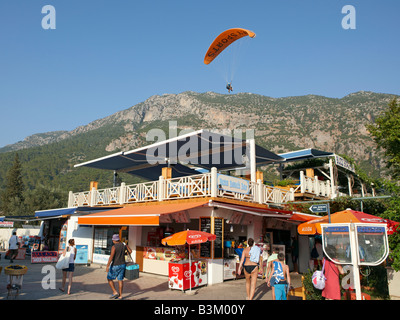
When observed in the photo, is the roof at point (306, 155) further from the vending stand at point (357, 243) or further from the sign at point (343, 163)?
the vending stand at point (357, 243)

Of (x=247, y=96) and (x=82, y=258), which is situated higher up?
(x=247, y=96)

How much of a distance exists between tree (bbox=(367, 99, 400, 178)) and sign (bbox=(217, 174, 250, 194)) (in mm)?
6606

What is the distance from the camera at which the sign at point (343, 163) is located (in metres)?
17.5

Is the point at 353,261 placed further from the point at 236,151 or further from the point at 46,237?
the point at 46,237

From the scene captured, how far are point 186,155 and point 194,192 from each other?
487 centimetres

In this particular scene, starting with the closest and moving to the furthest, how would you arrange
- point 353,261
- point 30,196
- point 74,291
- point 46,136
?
point 353,261 → point 74,291 → point 30,196 → point 46,136

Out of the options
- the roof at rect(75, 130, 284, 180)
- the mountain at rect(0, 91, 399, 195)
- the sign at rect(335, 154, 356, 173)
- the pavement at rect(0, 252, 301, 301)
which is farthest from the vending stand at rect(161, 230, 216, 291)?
the mountain at rect(0, 91, 399, 195)

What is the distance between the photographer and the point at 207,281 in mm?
10031

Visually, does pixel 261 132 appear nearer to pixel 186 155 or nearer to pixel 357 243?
pixel 186 155

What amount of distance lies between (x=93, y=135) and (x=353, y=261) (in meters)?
92.4

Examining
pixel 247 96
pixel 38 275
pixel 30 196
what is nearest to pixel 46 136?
pixel 247 96

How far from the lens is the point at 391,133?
45.0 ft

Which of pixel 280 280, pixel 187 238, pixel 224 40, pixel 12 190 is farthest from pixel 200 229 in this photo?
pixel 12 190

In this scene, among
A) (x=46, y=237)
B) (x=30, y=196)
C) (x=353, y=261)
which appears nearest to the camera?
(x=353, y=261)
